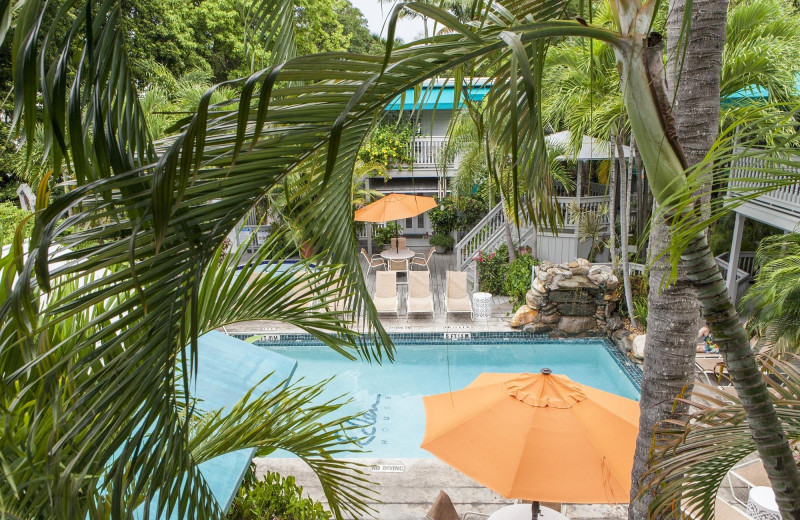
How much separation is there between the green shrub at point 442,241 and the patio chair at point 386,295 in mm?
4330

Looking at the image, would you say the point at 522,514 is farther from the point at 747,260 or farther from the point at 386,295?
the point at 747,260

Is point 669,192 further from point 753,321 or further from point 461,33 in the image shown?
point 753,321

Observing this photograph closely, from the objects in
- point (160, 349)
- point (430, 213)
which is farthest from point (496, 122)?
point (430, 213)

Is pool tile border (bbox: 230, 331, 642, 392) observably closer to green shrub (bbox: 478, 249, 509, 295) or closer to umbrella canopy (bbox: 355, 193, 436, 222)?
green shrub (bbox: 478, 249, 509, 295)

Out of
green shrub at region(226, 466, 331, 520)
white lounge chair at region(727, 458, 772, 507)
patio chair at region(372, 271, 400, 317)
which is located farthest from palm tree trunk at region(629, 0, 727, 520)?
patio chair at region(372, 271, 400, 317)

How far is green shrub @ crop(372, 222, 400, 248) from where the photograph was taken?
16562 millimetres

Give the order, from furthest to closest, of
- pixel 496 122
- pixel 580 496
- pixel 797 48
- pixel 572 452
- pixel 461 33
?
pixel 797 48 → pixel 572 452 → pixel 580 496 → pixel 496 122 → pixel 461 33

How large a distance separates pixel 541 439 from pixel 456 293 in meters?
7.53

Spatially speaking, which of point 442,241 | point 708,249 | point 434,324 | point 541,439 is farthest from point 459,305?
point 708,249

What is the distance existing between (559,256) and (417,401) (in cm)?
632

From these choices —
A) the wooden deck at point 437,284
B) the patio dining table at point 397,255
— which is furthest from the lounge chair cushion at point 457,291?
the patio dining table at point 397,255

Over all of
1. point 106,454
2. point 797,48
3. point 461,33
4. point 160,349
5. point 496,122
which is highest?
point 797,48

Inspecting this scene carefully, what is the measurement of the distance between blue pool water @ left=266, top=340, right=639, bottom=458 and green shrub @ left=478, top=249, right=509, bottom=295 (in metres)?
2.26

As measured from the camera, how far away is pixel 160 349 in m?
1.40
